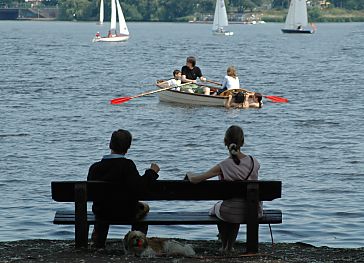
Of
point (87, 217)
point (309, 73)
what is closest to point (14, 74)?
point (309, 73)

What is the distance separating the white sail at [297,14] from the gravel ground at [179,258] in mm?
109697

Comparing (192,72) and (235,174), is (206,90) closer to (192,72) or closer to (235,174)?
(192,72)

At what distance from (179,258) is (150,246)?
0.90ft

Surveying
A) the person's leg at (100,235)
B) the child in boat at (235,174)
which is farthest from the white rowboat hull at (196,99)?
the child in boat at (235,174)

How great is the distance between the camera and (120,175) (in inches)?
401

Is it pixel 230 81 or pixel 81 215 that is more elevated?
pixel 81 215

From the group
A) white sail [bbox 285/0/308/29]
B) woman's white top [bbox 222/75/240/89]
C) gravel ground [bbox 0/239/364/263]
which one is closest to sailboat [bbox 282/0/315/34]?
white sail [bbox 285/0/308/29]

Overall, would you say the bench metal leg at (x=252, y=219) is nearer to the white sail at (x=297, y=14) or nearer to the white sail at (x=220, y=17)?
the white sail at (x=297, y=14)

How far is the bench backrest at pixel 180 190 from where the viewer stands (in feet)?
33.1

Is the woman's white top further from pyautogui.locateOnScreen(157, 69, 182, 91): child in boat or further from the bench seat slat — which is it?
the bench seat slat

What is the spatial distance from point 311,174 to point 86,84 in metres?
27.9

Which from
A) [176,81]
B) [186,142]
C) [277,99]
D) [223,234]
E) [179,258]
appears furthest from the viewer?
[277,99]

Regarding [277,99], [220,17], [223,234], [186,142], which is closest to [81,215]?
[223,234]

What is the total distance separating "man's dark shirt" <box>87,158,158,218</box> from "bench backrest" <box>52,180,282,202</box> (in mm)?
42
